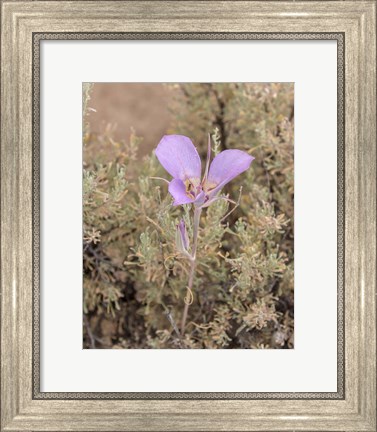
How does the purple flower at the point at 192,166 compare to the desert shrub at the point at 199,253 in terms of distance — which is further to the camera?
the desert shrub at the point at 199,253

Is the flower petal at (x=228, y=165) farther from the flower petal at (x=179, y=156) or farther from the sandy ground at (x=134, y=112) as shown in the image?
the sandy ground at (x=134, y=112)

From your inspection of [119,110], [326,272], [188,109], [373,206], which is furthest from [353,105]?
[119,110]

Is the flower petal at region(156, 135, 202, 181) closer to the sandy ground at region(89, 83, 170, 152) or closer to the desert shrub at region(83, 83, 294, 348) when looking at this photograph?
the desert shrub at region(83, 83, 294, 348)

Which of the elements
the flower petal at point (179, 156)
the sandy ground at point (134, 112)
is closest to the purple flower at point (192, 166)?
the flower petal at point (179, 156)

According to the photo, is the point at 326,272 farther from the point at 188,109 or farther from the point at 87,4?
the point at 87,4

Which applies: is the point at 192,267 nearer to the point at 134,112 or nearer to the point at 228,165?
the point at 228,165

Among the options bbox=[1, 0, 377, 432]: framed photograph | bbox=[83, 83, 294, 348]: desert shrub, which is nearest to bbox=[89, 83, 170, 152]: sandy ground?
bbox=[83, 83, 294, 348]: desert shrub

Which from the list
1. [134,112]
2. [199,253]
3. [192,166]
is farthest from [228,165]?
[134,112]
